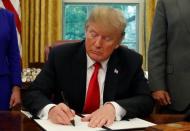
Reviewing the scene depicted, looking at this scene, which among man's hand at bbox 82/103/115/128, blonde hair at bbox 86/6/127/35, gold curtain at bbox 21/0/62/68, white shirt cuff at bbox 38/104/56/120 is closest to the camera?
man's hand at bbox 82/103/115/128

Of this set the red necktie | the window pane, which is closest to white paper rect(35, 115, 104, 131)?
the red necktie

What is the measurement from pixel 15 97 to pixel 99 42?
36.3 inches

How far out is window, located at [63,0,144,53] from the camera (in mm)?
6051

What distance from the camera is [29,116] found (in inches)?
79.2

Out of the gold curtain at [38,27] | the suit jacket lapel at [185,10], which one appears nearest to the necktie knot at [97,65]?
the suit jacket lapel at [185,10]

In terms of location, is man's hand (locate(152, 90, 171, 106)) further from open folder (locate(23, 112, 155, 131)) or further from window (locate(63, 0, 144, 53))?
window (locate(63, 0, 144, 53))

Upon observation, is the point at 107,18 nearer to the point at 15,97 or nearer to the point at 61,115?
the point at 61,115

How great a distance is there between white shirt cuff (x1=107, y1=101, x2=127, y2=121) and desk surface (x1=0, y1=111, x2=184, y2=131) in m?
0.14

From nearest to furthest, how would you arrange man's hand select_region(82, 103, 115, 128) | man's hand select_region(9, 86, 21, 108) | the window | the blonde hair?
man's hand select_region(82, 103, 115, 128) < the blonde hair < man's hand select_region(9, 86, 21, 108) < the window

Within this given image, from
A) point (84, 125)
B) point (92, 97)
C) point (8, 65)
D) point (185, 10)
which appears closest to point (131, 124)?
point (84, 125)

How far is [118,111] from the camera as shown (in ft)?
6.59

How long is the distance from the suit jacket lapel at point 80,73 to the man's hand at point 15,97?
0.62 meters

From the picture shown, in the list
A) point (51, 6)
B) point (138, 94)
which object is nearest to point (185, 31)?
point (138, 94)

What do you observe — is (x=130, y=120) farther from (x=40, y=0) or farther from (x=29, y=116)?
(x=40, y=0)
